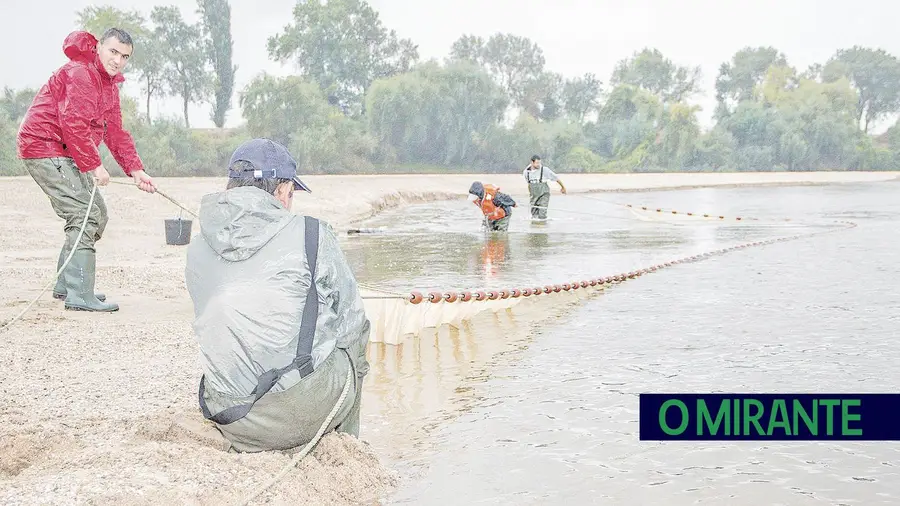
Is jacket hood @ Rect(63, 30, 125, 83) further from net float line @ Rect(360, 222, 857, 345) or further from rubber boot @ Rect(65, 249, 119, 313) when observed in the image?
net float line @ Rect(360, 222, 857, 345)

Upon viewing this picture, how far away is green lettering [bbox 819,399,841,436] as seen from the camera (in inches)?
256

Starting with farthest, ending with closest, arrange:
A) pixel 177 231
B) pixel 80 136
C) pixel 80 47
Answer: pixel 177 231
pixel 80 136
pixel 80 47

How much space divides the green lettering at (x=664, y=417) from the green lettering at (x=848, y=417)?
0.99m

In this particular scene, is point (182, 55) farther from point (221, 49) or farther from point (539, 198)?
point (539, 198)

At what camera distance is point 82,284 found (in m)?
8.70

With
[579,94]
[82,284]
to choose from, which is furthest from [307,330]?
[579,94]

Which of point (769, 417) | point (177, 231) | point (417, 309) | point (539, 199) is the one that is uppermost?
point (539, 199)

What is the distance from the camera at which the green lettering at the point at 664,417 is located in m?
6.33

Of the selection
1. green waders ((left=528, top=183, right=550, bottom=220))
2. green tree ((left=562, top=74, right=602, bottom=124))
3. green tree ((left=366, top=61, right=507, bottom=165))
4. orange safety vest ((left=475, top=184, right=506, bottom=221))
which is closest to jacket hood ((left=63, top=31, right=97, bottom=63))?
orange safety vest ((left=475, top=184, right=506, bottom=221))

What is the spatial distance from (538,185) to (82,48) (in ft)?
57.5

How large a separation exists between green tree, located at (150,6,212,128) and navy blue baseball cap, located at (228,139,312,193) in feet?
242

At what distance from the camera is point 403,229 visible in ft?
77.1

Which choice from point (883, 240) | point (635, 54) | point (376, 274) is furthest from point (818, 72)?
point (376, 274)

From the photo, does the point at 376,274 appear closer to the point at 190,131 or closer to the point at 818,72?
the point at 190,131
